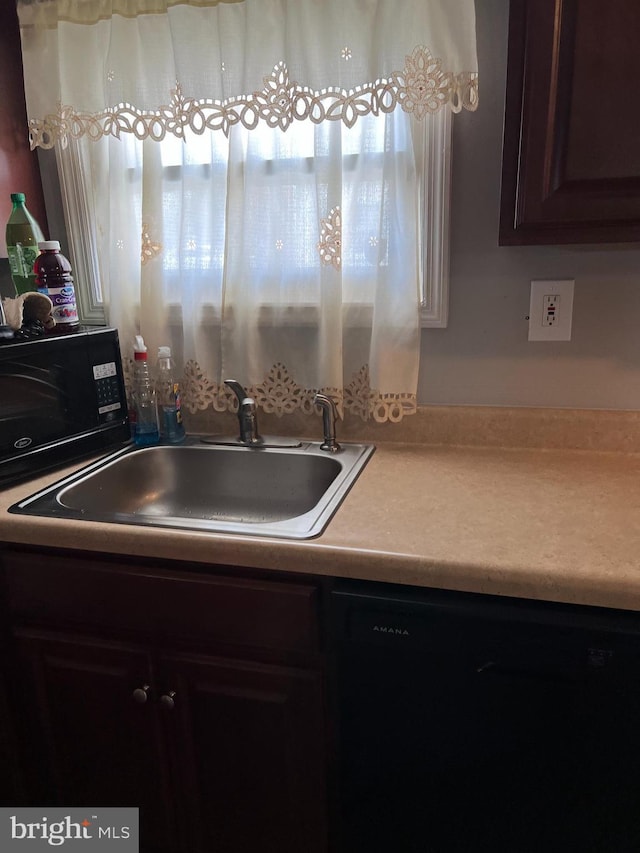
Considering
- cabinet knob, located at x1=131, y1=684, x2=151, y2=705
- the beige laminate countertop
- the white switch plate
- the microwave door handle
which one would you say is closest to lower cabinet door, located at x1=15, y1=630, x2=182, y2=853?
cabinet knob, located at x1=131, y1=684, x2=151, y2=705

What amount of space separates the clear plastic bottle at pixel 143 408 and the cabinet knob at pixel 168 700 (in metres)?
0.65

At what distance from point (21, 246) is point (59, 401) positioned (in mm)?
432

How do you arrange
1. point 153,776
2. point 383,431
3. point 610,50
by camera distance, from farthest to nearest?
point 383,431
point 153,776
point 610,50

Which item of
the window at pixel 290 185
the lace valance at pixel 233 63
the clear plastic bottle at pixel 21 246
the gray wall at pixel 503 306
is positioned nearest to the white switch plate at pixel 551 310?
the gray wall at pixel 503 306

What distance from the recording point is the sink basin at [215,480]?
4.82ft

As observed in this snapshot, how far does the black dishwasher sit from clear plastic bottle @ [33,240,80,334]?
0.92 metres

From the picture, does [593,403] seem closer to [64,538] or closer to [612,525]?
[612,525]

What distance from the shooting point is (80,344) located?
1445 mm

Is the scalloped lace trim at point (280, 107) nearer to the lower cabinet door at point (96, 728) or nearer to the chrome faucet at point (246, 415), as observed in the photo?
the chrome faucet at point (246, 415)

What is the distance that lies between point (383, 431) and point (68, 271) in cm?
86

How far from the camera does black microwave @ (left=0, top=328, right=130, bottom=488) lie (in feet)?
4.33

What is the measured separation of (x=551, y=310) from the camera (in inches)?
56.2

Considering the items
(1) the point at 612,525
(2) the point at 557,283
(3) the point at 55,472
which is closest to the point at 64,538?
(3) the point at 55,472

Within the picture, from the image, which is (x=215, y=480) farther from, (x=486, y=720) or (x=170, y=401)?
(x=486, y=720)
